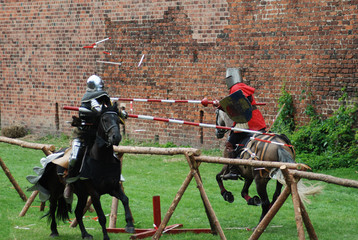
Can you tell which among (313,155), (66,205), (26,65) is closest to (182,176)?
(313,155)

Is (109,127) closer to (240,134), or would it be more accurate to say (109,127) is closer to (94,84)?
(94,84)

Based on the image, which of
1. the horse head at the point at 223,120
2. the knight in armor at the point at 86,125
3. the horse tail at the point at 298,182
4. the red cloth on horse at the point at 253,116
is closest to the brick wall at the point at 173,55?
the red cloth on horse at the point at 253,116

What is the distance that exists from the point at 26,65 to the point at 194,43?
6563mm

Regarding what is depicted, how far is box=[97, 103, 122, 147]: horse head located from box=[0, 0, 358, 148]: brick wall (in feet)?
22.9

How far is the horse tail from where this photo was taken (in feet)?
27.6

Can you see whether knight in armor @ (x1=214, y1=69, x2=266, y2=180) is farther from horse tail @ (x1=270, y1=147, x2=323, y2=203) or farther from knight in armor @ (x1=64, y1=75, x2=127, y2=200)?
knight in armor @ (x1=64, y1=75, x2=127, y2=200)

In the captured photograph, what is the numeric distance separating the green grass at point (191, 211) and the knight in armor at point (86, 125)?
1.11m

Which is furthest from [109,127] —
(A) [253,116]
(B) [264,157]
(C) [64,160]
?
(A) [253,116]

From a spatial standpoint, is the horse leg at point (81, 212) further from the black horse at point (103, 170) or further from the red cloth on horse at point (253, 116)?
the red cloth on horse at point (253, 116)

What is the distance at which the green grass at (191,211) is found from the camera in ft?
29.6

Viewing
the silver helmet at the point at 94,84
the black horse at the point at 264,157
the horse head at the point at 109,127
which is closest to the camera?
the horse head at the point at 109,127

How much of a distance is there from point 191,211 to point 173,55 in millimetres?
7077

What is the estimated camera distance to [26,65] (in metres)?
20.4

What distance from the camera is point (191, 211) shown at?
10.6 meters
